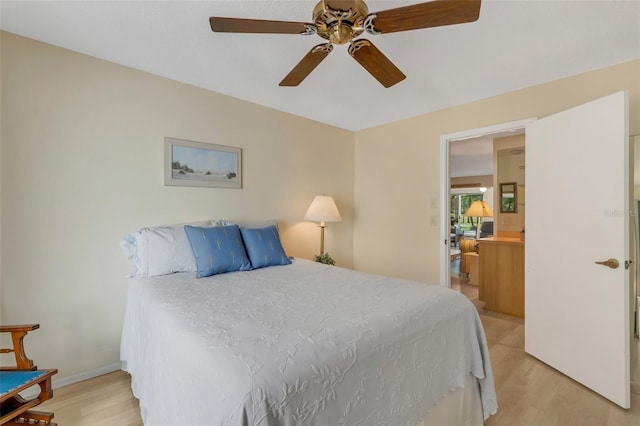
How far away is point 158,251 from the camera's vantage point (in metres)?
2.20

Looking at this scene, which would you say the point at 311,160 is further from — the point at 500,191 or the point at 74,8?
the point at 500,191

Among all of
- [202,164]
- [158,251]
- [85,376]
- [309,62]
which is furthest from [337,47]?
[85,376]

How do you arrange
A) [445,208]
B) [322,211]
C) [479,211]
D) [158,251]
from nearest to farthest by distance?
[158,251], [445,208], [322,211], [479,211]

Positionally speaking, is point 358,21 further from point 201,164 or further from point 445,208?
point 445,208

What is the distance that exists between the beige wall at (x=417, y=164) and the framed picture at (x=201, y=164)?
189 centimetres

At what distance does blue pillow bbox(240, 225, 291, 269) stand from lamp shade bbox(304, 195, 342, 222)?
762 millimetres

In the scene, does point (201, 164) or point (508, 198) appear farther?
point (508, 198)

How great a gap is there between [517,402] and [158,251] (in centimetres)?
271

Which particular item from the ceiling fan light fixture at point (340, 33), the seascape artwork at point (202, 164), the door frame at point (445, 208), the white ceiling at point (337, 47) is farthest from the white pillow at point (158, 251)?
the door frame at point (445, 208)

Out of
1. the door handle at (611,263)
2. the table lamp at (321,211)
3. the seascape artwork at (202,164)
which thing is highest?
the seascape artwork at (202,164)

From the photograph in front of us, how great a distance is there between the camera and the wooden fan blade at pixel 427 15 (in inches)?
47.8

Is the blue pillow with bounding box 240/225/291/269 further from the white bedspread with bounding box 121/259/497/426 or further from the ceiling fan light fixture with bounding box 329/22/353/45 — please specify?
the ceiling fan light fixture with bounding box 329/22/353/45

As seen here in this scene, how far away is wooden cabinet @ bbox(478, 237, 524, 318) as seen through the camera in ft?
11.4

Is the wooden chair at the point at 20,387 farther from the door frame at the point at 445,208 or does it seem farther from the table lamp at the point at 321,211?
the door frame at the point at 445,208
